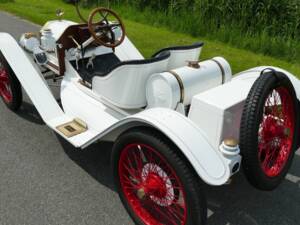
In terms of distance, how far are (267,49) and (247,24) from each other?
0.84m

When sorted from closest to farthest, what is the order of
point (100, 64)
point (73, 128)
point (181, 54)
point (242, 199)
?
point (242, 199) < point (181, 54) < point (73, 128) < point (100, 64)

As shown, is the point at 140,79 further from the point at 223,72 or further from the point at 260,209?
the point at 260,209

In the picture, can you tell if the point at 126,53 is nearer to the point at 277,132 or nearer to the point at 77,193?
the point at 77,193

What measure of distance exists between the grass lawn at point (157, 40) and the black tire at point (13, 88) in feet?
10.2

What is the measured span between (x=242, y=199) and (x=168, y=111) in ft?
3.95

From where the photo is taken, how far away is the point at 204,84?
2.95m

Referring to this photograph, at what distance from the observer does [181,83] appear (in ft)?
9.07

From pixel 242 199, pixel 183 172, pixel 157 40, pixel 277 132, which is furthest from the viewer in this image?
pixel 157 40

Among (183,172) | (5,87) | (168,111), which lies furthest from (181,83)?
(5,87)

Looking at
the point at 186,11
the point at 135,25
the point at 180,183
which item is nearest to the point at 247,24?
the point at 186,11

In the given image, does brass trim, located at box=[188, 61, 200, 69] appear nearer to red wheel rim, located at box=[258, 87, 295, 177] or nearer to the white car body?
the white car body

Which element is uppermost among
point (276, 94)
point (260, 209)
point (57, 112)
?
point (276, 94)

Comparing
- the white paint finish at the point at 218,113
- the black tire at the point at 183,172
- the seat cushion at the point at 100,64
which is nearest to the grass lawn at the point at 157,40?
the seat cushion at the point at 100,64

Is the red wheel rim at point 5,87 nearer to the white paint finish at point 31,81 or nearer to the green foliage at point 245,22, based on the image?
the white paint finish at point 31,81
